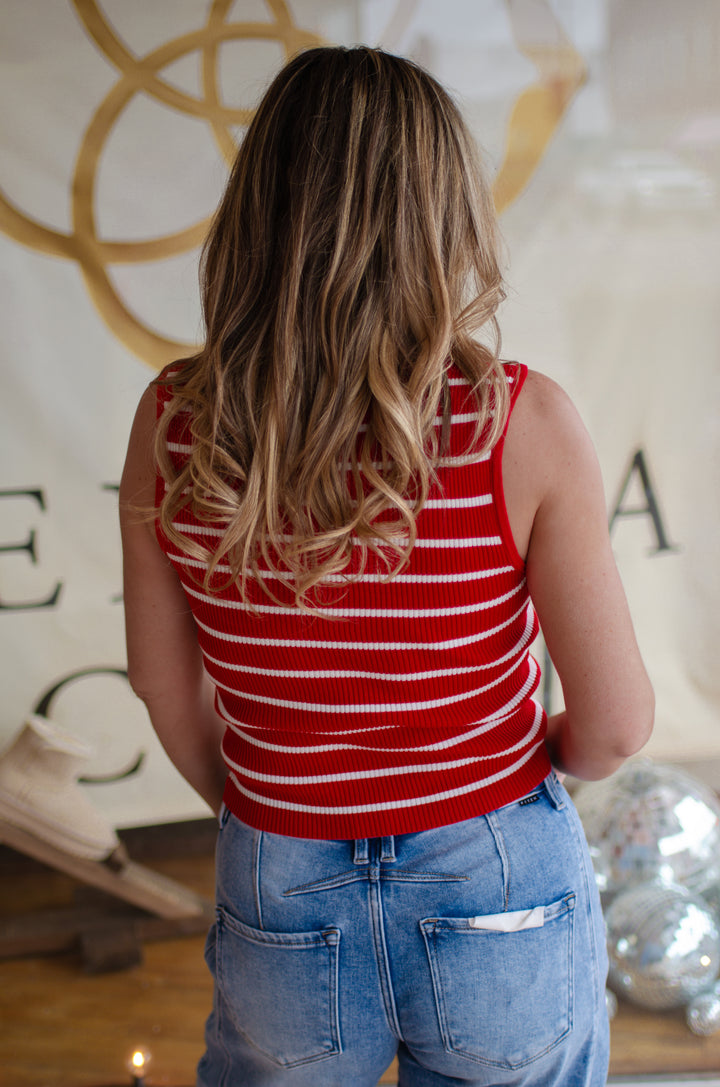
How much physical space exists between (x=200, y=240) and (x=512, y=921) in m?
1.64

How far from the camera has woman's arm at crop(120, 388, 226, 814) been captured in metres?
0.79

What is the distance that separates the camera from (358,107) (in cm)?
65

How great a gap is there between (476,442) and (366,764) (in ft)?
1.02

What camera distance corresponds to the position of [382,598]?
689 millimetres

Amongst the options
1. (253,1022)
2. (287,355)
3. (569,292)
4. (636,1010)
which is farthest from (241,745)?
(569,292)

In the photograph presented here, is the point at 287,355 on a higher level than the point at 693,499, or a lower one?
higher

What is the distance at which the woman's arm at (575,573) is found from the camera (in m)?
0.64

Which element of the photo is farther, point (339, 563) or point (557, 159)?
point (557, 159)

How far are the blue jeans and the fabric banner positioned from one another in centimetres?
140

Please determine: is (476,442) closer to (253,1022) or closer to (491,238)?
(491,238)

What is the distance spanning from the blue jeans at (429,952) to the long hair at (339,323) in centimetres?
26

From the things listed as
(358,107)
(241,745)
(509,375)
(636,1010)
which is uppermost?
(358,107)

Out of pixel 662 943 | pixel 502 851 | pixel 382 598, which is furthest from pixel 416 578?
pixel 662 943

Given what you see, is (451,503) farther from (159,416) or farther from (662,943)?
(662,943)
